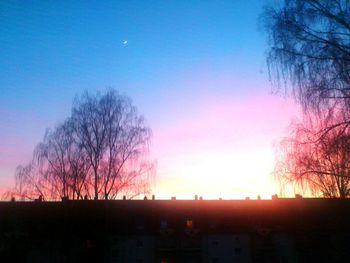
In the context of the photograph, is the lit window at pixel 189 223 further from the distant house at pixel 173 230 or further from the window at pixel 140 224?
the window at pixel 140 224

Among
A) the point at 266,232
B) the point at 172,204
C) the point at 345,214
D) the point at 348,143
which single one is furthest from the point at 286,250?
the point at 348,143

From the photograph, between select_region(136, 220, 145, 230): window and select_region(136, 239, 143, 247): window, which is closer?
select_region(136, 239, 143, 247): window

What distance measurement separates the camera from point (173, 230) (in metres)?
32.6

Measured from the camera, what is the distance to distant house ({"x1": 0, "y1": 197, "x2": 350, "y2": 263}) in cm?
3122

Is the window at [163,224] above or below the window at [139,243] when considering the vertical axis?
above

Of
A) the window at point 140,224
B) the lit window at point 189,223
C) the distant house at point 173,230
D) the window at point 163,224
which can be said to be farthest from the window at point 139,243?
the lit window at point 189,223

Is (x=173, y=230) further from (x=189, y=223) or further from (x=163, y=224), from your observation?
(x=189, y=223)

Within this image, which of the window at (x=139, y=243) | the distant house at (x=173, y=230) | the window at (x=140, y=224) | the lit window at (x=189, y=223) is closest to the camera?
the distant house at (x=173, y=230)

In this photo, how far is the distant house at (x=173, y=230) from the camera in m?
31.2

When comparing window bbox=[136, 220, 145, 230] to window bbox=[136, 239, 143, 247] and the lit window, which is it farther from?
the lit window

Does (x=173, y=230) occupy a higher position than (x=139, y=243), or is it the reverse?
(x=173, y=230)

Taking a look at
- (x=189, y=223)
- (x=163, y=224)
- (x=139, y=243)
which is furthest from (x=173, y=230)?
(x=139, y=243)

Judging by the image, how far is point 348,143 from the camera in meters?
11.3

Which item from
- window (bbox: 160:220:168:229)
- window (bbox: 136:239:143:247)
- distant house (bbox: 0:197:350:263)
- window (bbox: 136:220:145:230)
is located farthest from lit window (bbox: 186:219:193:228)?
window (bbox: 136:239:143:247)
